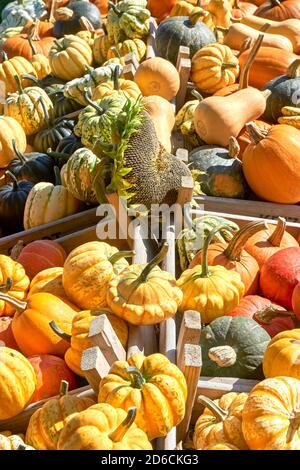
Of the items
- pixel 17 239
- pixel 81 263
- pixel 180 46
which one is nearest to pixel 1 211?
pixel 17 239

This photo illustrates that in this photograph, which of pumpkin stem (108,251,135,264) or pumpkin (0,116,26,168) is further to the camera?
pumpkin (0,116,26,168)

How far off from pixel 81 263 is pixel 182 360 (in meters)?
0.71

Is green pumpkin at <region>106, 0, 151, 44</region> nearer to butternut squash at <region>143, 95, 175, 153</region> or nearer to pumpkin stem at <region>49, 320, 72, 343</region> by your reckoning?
butternut squash at <region>143, 95, 175, 153</region>

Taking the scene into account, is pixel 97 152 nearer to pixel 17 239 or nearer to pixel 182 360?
pixel 17 239

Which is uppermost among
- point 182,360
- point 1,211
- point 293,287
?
point 182,360

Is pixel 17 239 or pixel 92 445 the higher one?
pixel 92 445

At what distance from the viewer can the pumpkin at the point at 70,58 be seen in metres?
4.95

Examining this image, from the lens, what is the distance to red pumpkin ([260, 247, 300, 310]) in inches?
104

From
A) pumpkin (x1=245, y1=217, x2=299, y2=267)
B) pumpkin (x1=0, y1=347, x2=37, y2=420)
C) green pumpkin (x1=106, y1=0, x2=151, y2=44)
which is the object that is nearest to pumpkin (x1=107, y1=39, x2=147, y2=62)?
green pumpkin (x1=106, y1=0, x2=151, y2=44)

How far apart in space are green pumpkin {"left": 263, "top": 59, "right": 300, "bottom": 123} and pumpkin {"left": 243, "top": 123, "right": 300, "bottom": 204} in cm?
47

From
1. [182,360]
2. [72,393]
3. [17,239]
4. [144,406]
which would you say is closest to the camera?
[144,406]

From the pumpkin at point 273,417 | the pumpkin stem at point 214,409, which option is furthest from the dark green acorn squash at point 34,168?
the pumpkin at point 273,417

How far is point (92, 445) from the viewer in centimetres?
167

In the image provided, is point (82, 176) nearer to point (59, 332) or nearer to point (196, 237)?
point (196, 237)
